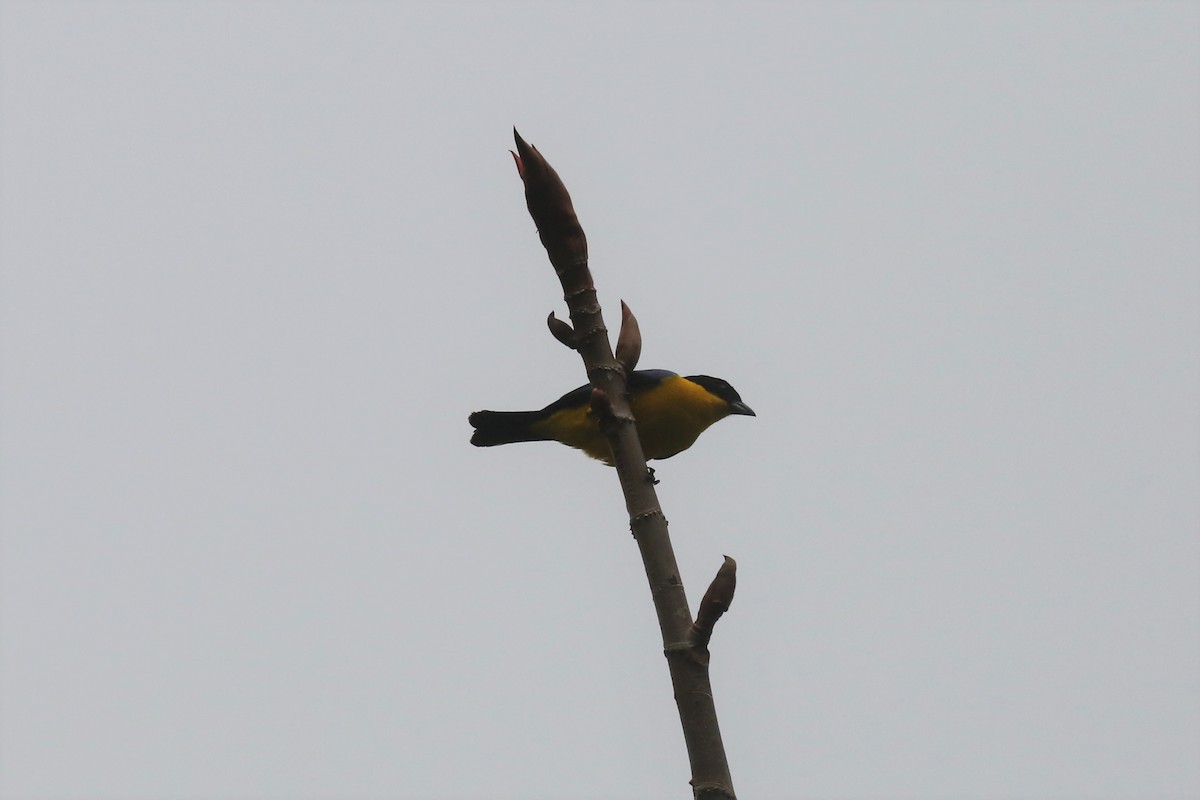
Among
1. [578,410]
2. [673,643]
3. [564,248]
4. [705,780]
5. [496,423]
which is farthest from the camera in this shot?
[496,423]

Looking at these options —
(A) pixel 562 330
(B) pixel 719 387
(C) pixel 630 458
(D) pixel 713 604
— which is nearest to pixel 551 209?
(A) pixel 562 330

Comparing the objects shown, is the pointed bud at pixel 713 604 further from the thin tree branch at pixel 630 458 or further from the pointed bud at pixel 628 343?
the pointed bud at pixel 628 343

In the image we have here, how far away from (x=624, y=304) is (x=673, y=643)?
0.80m

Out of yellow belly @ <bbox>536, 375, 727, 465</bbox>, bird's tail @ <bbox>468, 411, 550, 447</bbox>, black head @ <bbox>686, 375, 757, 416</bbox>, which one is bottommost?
yellow belly @ <bbox>536, 375, 727, 465</bbox>

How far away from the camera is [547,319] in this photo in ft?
8.00

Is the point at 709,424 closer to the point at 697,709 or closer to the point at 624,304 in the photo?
the point at 624,304

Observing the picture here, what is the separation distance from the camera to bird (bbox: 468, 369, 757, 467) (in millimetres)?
4973

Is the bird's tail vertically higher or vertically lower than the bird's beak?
higher

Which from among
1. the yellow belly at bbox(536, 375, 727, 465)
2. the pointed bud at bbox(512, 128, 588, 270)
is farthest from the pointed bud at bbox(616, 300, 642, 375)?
the yellow belly at bbox(536, 375, 727, 465)

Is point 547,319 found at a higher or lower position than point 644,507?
higher

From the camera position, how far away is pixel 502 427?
5.87 meters

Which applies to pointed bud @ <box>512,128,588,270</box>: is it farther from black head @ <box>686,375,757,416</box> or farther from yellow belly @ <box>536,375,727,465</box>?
black head @ <box>686,375,757,416</box>

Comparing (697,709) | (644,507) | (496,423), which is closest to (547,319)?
(644,507)

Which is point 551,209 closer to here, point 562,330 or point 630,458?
point 562,330
